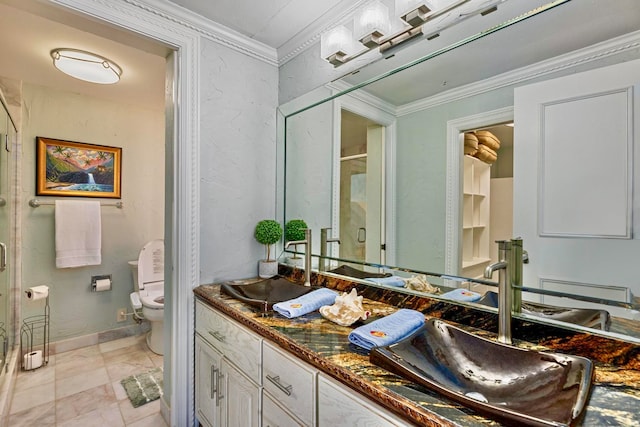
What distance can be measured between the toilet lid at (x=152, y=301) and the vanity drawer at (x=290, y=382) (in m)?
1.73

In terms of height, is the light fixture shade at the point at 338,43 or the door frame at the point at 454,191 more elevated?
the light fixture shade at the point at 338,43

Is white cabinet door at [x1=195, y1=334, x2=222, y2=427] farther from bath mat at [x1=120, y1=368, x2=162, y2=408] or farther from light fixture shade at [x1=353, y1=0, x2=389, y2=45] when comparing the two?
light fixture shade at [x1=353, y1=0, x2=389, y2=45]

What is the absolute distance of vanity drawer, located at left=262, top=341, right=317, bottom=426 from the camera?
2.88 feet

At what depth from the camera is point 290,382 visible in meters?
0.95

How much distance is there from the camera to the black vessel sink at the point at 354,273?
1450 millimetres

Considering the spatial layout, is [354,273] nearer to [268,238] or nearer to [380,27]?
[268,238]

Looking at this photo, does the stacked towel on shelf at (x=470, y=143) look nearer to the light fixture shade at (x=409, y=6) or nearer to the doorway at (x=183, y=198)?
the light fixture shade at (x=409, y=6)

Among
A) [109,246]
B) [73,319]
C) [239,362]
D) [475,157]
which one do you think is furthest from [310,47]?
[73,319]

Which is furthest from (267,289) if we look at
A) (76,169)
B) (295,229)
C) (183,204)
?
(76,169)

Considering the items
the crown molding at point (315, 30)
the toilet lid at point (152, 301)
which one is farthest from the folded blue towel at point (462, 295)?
the toilet lid at point (152, 301)

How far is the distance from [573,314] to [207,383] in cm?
153

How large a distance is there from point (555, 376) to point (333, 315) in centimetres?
65

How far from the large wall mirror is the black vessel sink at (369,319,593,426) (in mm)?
224

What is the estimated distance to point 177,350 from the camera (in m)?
1.59
